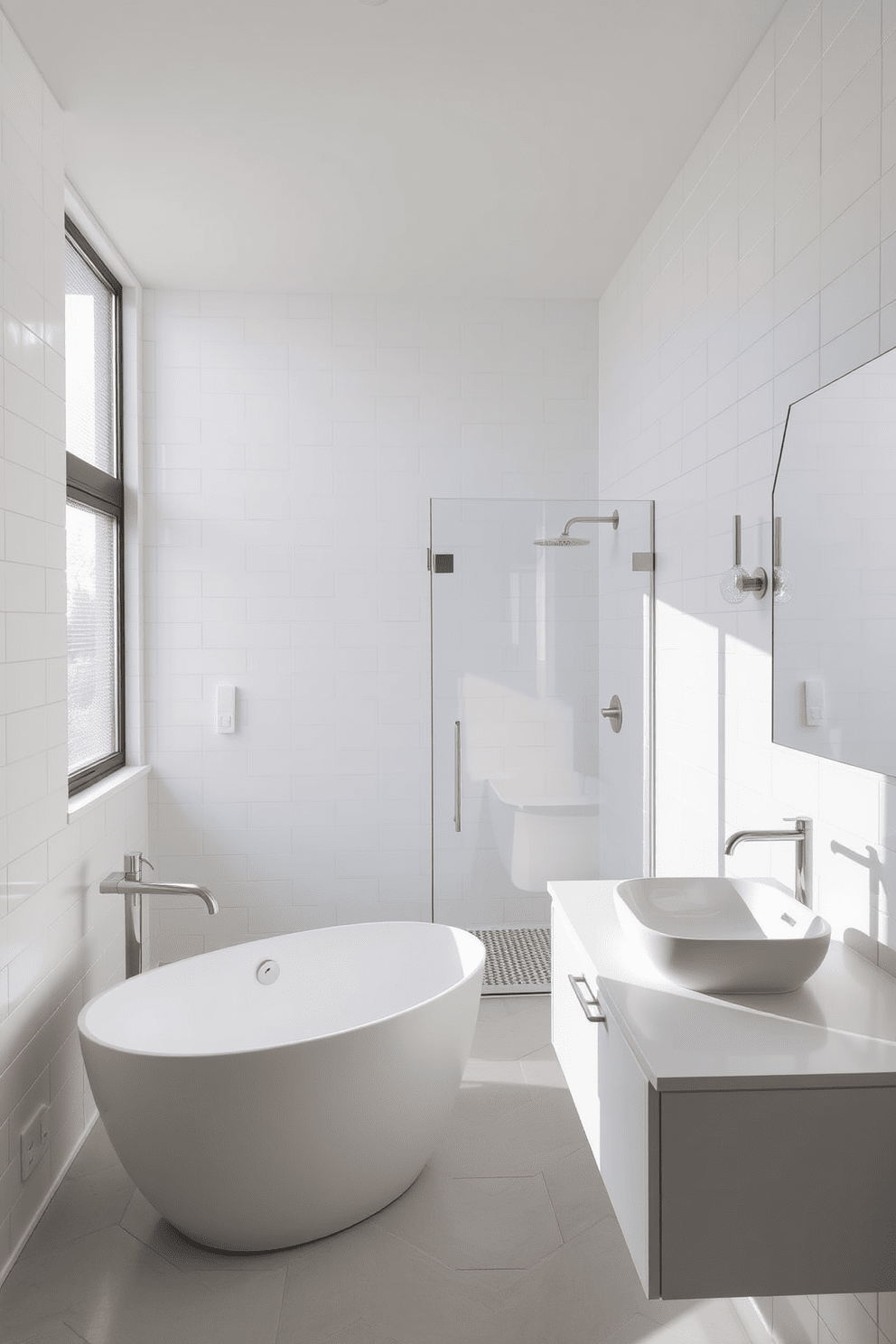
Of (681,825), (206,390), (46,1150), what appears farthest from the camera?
(206,390)

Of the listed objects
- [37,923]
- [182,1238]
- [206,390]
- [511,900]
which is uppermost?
[206,390]

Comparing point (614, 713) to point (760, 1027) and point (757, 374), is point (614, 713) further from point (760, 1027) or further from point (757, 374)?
point (760, 1027)

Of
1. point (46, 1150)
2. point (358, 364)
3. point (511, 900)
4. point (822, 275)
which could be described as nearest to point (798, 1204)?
point (822, 275)

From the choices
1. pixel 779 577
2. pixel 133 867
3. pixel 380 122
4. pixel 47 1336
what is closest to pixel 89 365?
pixel 380 122

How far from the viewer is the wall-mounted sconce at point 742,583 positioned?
89.4 inches

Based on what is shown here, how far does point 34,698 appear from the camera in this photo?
7.72 feet

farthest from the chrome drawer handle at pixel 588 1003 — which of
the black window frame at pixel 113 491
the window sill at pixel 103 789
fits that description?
the black window frame at pixel 113 491

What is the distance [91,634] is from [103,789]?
24.0 inches

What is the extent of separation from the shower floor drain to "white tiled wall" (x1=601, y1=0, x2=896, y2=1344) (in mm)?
758

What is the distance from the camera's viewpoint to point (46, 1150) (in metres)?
2.38

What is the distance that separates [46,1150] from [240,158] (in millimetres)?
2923

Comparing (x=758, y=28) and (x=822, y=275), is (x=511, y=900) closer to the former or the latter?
(x=822, y=275)

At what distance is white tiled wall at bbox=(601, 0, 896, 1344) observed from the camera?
69.8 inches

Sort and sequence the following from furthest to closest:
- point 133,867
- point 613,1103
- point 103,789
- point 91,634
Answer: point 91,634
point 103,789
point 133,867
point 613,1103
